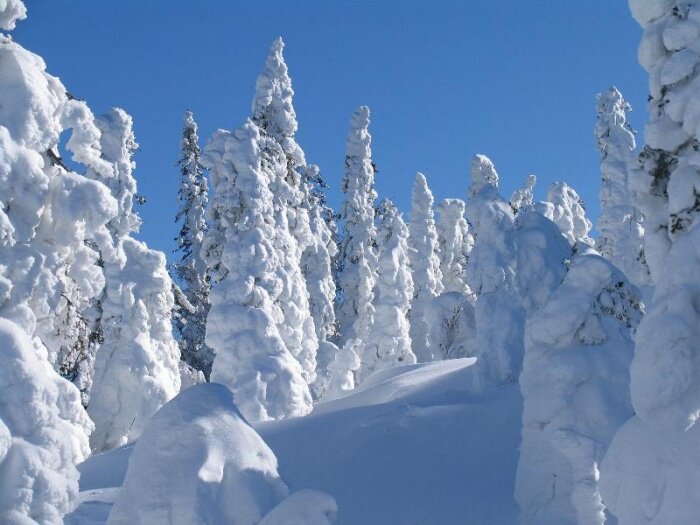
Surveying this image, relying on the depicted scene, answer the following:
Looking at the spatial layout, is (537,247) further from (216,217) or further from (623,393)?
(216,217)

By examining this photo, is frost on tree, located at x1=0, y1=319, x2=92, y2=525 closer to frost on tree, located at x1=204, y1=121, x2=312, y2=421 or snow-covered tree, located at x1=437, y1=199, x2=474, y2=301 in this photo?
frost on tree, located at x1=204, y1=121, x2=312, y2=421

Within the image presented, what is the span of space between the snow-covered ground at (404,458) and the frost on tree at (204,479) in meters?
5.11

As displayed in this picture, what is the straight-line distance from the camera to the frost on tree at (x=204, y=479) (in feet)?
25.7

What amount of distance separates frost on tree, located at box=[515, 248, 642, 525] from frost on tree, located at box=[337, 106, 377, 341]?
3036 centimetres

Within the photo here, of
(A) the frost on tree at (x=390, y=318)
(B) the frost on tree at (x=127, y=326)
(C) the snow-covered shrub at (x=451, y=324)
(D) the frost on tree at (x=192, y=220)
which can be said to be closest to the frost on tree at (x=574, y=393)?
(B) the frost on tree at (x=127, y=326)

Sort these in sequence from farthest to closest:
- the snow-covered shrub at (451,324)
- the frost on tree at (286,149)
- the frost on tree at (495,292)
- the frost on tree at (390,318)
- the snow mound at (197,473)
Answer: the frost on tree at (390,318) → the frost on tree at (286,149) → the snow-covered shrub at (451,324) → the frost on tree at (495,292) → the snow mound at (197,473)

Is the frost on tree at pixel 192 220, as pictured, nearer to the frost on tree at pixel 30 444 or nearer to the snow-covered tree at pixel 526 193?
the snow-covered tree at pixel 526 193

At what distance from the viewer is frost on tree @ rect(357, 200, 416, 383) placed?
34969mm

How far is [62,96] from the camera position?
10.3 metres

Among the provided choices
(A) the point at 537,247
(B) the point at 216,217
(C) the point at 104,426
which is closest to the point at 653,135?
(A) the point at 537,247

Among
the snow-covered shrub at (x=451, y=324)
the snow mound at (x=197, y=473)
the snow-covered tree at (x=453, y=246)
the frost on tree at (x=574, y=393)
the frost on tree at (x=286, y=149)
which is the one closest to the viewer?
the snow mound at (x=197, y=473)

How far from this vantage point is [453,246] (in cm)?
5247

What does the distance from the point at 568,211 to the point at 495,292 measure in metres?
26.3

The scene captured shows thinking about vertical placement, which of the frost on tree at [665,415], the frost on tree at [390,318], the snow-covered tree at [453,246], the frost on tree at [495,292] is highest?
the snow-covered tree at [453,246]
